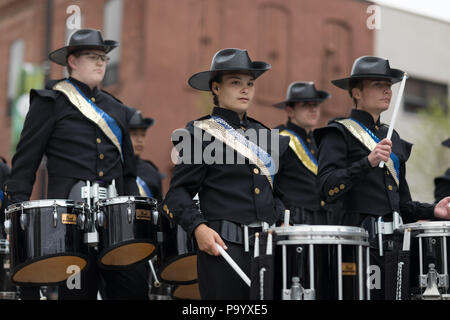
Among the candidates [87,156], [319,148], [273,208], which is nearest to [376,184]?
[319,148]

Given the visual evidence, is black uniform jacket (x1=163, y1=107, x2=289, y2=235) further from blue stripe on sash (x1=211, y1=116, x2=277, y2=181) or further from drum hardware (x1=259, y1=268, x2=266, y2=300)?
drum hardware (x1=259, y1=268, x2=266, y2=300)

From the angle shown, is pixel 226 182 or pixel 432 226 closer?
pixel 432 226

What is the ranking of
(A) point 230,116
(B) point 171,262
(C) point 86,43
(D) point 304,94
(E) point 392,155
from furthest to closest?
(D) point 304,94 → (C) point 86,43 → (B) point 171,262 → (E) point 392,155 → (A) point 230,116

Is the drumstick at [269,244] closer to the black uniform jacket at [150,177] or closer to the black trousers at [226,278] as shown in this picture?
the black trousers at [226,278]

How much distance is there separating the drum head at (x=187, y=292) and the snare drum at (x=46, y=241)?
1641mm

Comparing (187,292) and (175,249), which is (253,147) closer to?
(175,249)

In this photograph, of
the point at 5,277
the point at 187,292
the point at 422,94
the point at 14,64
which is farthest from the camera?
the point at 14,64

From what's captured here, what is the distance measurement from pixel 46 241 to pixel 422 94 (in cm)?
2479

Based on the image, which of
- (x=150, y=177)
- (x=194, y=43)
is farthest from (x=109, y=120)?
(x=194, y=43)

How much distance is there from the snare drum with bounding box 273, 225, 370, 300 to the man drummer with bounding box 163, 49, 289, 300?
64 centimetres

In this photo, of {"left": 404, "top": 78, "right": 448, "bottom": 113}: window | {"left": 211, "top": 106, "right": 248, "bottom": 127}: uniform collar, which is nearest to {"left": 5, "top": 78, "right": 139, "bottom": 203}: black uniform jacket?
{"left": 211, "top": 106, "right": 248, "bottom": 127}: uniform collar

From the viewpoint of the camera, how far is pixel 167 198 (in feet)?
18.6

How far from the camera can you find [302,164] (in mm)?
8953

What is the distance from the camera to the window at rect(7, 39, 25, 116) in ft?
98.0
